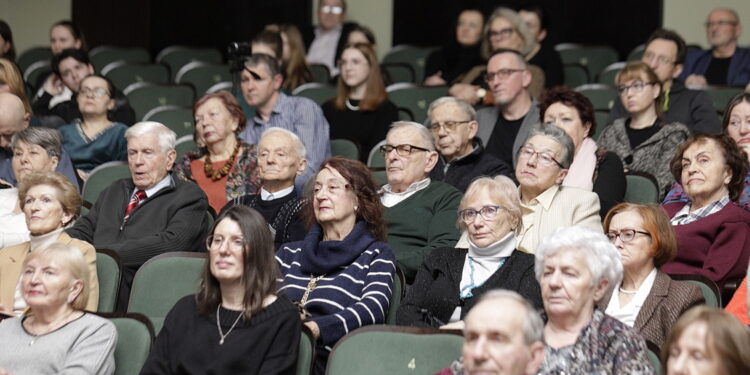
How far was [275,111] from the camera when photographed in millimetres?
5918

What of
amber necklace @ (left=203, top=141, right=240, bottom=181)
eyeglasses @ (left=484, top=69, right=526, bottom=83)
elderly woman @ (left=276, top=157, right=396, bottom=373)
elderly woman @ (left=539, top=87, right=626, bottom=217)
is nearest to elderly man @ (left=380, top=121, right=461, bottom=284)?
elderly woman @ (left=276, top=157, right=396, bottom=373)

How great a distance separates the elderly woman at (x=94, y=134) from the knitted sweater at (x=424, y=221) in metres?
1.88

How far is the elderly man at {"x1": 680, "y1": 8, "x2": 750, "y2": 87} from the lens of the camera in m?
6.89

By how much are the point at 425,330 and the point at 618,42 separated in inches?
224

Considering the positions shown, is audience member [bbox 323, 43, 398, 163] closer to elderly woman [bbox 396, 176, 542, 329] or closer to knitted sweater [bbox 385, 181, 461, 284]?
knitted sweater [bbox 385, 181, 461, 284]

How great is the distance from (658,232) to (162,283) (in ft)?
5.51

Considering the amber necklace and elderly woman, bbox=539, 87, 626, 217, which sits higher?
elderly woman, bbox=539, 87, 626, 217

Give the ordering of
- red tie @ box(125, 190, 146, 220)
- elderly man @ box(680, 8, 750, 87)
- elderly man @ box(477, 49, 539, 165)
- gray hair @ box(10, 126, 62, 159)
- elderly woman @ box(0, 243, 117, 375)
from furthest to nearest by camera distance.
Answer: elderly man @ box(680, 8, 750, 87) → elderly man @ box(477, 49, 539, 165) → gray hair @ box(10, 126, 62, 159) → red tie @ box(125, 190, 146, 220) → elderly woman @ box(0, 243, 117, 375)

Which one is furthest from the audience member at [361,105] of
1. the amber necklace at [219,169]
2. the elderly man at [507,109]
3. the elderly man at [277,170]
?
the elderly man at [277,170]

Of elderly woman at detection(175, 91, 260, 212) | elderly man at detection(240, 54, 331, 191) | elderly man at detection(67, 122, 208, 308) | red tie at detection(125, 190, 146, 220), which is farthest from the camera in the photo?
elderly man at detection(240, 54, 331, 191)

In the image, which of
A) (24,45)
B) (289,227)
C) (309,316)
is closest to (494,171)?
(289,227)

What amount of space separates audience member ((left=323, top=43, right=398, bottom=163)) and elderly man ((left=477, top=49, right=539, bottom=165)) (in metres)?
0.65

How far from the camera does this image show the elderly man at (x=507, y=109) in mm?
5586

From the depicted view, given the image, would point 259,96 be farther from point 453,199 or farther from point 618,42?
point 618,42
